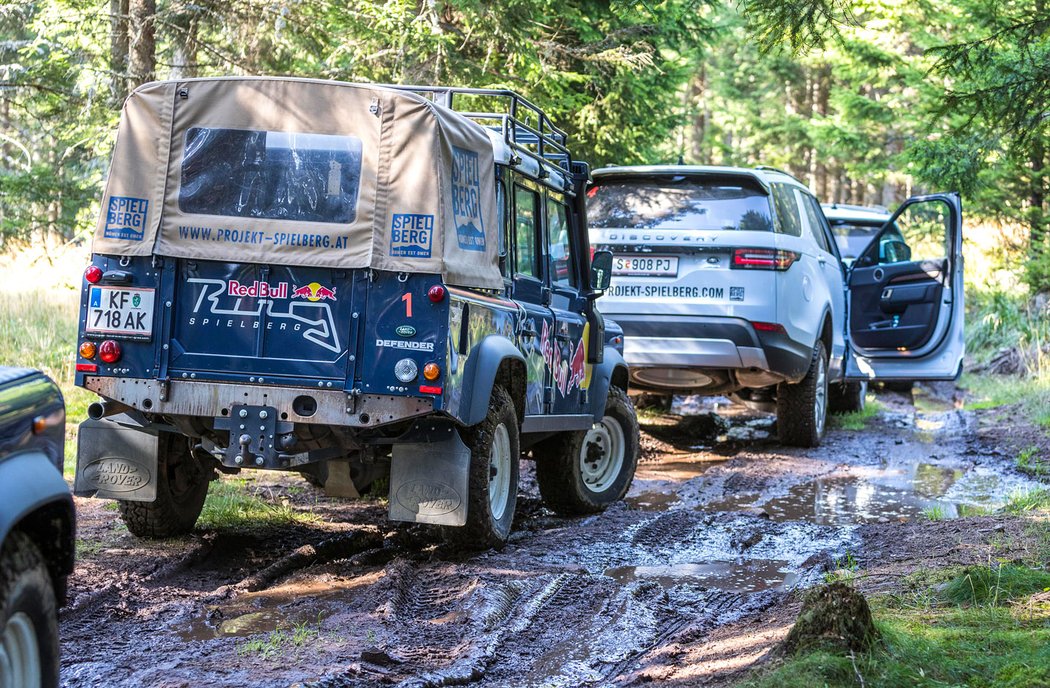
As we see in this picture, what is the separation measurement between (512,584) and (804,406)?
20.7 feet

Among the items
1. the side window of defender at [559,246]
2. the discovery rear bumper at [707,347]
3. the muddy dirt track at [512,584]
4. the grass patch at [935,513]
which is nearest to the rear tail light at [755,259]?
the discovery rear bumper at [707,347]

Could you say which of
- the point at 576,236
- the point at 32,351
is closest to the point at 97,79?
the point at 32,351

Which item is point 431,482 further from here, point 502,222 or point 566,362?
point 566,362

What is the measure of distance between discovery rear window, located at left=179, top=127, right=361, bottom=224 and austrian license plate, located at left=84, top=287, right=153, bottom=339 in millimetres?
548

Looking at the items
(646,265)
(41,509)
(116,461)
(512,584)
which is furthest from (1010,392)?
(41,509)

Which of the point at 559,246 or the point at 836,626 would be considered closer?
the point at 836,626

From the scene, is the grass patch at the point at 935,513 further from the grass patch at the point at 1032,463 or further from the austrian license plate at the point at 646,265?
the austrian license plate at the point at 646,265

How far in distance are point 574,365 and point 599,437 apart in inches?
38.1

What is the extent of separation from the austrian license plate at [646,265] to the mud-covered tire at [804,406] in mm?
1905

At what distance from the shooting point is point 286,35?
1443 cm

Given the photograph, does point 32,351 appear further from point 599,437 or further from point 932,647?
point 932,647

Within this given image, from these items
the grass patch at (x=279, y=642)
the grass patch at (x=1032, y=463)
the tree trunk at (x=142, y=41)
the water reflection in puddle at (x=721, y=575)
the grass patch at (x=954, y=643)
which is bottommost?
the grass patch at (x=279, y=642)

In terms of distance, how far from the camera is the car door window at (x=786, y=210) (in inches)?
420

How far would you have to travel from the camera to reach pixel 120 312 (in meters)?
6.21
